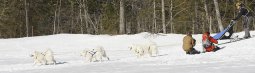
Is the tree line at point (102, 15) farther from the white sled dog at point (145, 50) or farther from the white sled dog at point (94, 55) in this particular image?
the white sled dog at point (94, 55)

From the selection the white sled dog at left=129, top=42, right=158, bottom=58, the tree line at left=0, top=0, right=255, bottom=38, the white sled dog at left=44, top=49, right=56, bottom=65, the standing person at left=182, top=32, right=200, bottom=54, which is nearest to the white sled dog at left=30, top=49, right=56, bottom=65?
the white sled dog at left=44, top=49, right=56, bottom=65

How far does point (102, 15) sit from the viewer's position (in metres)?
60.5

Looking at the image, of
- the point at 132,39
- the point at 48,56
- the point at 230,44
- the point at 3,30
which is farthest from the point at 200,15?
the point at 48,56

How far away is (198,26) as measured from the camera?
2495 inches

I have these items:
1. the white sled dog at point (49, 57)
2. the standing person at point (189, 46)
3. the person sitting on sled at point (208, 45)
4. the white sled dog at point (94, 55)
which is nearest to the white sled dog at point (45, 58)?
the white sled dog at point (49, 57)

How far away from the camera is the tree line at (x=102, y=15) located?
55375 millimetres

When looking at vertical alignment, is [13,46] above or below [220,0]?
below

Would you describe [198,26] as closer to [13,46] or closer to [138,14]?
[138,14]

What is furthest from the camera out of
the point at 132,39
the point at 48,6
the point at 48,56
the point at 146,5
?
the point at 48,6

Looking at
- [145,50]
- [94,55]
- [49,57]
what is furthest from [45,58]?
[145,50]

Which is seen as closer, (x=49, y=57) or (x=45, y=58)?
(x=49, y=57)

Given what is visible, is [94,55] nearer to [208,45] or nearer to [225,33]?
[208,45]

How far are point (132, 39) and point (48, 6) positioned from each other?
1362 inches

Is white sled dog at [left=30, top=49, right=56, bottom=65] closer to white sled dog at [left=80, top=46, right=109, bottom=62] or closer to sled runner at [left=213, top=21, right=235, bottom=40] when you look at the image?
white sled dog at [left=80, top=46, right=109, bottom=62]
